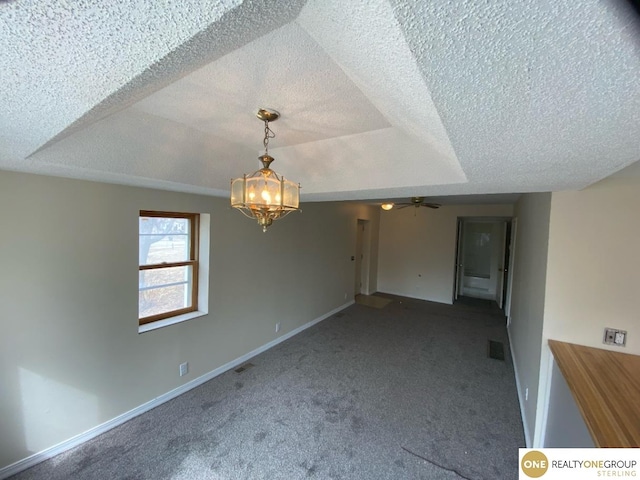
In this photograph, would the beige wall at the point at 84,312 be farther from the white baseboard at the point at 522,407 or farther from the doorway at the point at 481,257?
the doorway at the point at 481,257

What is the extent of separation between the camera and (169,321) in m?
2.72

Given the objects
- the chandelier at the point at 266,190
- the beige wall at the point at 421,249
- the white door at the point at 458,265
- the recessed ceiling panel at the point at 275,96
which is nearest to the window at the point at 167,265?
→ the recessed ceiling panel at the point at 275,96

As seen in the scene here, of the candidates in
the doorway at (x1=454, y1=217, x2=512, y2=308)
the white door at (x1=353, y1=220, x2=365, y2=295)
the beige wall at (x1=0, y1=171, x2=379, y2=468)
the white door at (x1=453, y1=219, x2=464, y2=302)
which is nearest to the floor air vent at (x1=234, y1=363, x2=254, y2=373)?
the beige wall at (x1=0, y1=171, x2=379, y2=468)

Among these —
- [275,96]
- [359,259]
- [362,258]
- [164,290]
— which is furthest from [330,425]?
[362,258]

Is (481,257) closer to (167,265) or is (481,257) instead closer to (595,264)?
(595,264)

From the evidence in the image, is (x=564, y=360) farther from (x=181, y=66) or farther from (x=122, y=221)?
(x=122, y=221)

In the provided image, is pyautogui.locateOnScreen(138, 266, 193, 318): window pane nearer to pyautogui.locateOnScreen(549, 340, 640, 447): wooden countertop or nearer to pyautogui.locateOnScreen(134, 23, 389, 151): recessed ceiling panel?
pyautogui.locateOnScreen(134, 23, 389, 151): recessed ceiling panel

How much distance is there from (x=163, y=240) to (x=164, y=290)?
52 cm

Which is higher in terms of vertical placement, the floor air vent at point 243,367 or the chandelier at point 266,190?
the chandelier at point 266,190

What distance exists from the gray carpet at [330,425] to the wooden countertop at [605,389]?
3.15 feet

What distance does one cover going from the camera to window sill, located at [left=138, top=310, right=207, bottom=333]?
2522 mm

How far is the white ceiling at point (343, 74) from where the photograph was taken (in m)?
0.46

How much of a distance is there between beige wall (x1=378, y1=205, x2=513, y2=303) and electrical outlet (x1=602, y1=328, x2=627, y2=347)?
4.29 metres

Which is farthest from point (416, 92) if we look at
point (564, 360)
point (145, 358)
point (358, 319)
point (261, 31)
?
point (358, 319)
